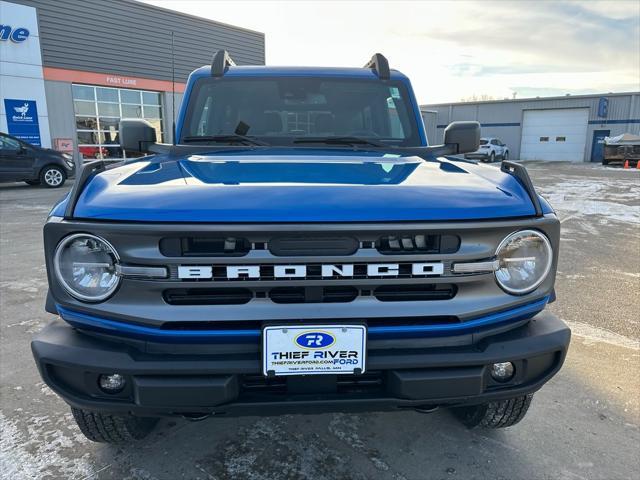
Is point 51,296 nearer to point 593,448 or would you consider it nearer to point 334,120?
point 334,120

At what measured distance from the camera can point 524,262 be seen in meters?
1.78

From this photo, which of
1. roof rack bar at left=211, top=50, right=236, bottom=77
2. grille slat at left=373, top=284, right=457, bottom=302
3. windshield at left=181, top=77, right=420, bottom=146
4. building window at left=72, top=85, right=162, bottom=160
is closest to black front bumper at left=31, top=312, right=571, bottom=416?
grille slat at left=373, top=284, right=457, bottom=302

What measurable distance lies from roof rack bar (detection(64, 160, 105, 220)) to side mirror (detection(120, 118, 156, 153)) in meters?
1.01

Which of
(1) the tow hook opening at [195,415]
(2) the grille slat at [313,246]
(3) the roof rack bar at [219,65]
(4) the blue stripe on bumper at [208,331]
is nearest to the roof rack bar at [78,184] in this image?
(4) the blue stripe on bumper at [208,331]

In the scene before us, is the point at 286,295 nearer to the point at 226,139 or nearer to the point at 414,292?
the point at 414,292

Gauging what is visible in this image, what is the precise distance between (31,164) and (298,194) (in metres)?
13.5

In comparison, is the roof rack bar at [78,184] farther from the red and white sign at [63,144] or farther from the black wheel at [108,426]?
the red and white sign at [63,144]

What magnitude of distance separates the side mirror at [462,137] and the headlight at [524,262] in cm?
139

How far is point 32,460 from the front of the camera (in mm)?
2174

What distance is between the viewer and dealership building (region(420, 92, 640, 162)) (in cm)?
3077

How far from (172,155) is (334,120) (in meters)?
1.09

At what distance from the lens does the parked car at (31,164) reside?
12.1m

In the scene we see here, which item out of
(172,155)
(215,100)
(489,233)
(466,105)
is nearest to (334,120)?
(215,100)

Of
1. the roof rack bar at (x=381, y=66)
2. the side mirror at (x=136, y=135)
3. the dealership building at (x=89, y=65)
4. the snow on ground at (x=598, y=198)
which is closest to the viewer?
the side mirror at (x=136, y=135)
